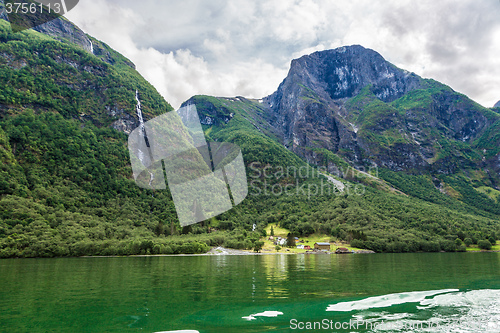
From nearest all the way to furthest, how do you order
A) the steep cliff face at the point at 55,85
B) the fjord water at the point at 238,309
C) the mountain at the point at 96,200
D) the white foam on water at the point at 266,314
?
the fjord water at the point at 238,309 < the white foam on water at the point at 266,314 < the mountain at the point at 96,200 < the steep cliff face at the point at 55,85

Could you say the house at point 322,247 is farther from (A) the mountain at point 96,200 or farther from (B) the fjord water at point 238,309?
(B) the fjord water at point 238,309

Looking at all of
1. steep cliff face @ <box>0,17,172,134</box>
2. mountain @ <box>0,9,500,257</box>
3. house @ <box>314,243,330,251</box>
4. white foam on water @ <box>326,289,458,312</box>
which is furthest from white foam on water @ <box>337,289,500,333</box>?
steep cliff face @ <box>0,17,172,134</box>

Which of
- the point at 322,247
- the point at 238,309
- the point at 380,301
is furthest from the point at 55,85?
the point at 380,301

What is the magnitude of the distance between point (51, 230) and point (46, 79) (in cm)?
11681

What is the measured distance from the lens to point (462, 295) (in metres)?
21.0

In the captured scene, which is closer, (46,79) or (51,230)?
(51,230)

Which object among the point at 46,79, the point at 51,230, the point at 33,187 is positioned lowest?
the point at 51,230

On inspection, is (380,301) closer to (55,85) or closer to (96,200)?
(96,200)

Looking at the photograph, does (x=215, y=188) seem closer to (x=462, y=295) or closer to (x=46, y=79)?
(x=46, y=79)

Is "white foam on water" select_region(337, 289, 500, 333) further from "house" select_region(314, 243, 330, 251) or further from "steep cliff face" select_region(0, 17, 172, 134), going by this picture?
"steep cliff face" select_region(0, 17, 172, 134)

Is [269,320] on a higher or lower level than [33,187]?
lower

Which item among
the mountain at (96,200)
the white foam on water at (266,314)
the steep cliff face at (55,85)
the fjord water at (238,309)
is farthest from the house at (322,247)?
the steep cliff face at (55,85)

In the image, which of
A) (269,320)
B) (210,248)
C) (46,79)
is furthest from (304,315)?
(46,79)

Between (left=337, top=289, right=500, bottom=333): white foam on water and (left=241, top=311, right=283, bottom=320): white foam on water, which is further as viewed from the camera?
(left=241, top=311, right=283, bottom=320): white foam on water
